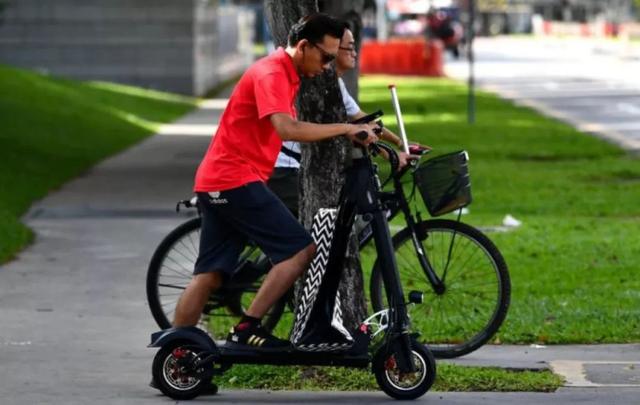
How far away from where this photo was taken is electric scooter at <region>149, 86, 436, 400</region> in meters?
7.98

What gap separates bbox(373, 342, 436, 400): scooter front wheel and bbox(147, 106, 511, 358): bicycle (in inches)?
30.3

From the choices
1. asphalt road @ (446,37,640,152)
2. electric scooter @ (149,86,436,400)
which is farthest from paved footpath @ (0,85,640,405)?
asphalt road @ (446,37,640,152)

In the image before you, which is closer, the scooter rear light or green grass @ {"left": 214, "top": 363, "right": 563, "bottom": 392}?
the scooter rear light

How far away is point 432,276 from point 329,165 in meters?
0.77

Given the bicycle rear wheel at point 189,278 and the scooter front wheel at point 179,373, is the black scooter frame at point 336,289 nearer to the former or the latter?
the scooter front wheel at point 179,373

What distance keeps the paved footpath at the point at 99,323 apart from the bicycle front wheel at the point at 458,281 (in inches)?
6.6

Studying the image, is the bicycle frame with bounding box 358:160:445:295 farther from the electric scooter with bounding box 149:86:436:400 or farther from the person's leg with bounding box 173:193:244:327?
the person's leg with bounding box 173:193:244:327

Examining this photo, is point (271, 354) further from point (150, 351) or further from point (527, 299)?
point (527, 299)

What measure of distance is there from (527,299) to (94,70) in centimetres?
2738

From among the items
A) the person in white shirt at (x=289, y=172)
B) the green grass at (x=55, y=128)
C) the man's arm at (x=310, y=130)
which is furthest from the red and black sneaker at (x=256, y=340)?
the green grass at (x=55, y=128)

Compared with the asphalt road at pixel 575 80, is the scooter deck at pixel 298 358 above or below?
above

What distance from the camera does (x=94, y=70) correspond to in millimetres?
37688

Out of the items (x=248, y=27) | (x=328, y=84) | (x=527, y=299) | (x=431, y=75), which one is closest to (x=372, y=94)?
(x=431, y=75)

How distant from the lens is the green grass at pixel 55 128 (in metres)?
17.7
